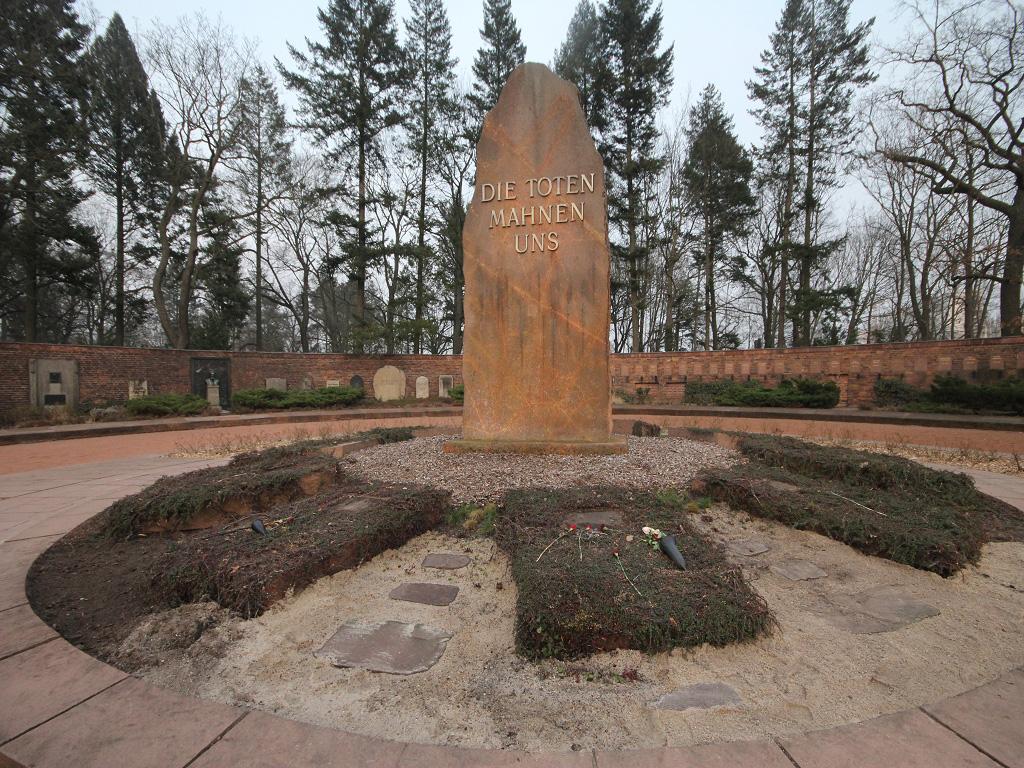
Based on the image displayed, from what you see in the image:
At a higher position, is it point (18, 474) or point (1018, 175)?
point (1018, 175)

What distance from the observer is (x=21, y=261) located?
2000cm

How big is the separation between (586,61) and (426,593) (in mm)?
26729

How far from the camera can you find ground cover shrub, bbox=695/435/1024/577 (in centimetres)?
265

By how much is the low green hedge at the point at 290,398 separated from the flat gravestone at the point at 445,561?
14.7 m

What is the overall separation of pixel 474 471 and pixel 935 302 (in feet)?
105

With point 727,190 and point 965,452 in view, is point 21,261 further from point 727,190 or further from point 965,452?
point 727,190

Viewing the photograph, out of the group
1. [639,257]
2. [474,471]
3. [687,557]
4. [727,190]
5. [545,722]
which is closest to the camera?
[545,722]

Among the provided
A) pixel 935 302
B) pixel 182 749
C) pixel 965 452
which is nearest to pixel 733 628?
pixel 182 749

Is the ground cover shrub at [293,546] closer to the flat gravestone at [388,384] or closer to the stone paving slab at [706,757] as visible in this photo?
the stone paving slab at [706,757]

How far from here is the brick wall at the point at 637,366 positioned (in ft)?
44.9

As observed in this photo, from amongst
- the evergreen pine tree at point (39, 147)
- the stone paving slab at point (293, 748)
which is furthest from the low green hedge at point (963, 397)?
the evergreen pine tree at point (39, 147)

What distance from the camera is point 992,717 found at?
4.58 ft

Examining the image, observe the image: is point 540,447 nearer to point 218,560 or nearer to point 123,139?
point 218,560

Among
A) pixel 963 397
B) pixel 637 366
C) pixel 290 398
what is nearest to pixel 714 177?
pixel 637 366
